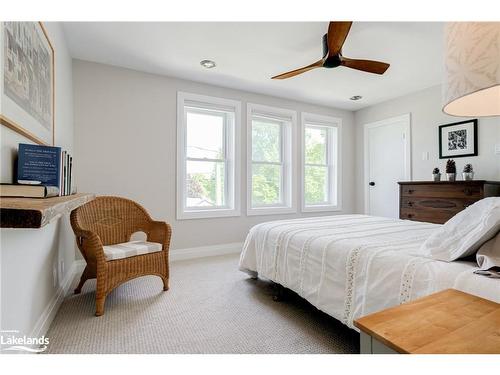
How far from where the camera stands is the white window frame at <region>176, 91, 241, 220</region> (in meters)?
3.48

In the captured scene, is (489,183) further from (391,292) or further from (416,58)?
(391,292)

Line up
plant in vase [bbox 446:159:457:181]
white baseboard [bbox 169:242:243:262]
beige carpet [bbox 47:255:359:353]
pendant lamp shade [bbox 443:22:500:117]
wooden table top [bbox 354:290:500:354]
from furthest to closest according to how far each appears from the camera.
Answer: white baseboard [bbox 169:242:243:262]
plant in vase [bbox 446:159:457:181]
beige carpet [bbox 47:255:359:353]
wooden table top [bbox 354:290:500:354]
pendant lamp shade [bbox 443:22:500:117]

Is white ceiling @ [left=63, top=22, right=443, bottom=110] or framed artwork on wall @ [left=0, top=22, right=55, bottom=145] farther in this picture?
white ceiling @ [left=63, top=22, right=443, bottom=110]

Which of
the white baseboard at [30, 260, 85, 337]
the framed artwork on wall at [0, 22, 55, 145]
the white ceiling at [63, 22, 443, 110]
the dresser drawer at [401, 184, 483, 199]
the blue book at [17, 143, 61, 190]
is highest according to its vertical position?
the white ceiling at [63, 22, 443, 110]

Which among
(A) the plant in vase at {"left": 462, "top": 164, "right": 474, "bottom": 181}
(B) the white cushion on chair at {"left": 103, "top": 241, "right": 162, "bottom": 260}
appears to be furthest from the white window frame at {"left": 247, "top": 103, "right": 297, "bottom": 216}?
(A) the plant in vase at {"left": 462, "top": 164, "right": 474, "bottom": 181}

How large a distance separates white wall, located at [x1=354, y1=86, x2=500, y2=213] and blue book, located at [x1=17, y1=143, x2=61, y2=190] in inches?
174

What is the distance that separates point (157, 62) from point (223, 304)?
108 inches

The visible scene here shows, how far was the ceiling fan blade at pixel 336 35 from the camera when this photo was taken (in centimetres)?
190

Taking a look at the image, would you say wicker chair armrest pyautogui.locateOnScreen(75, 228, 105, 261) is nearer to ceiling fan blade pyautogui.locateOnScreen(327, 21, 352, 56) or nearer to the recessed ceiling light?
the recessed ceiling light

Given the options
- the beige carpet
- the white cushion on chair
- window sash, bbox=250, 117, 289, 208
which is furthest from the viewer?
window sash, bbox=250, 117, 289, 208

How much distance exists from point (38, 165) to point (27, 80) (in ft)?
1.54

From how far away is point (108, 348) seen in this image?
154 centimetres

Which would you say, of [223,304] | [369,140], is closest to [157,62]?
[223,304]

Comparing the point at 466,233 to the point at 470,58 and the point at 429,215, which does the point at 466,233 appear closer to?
the point at 470,58
